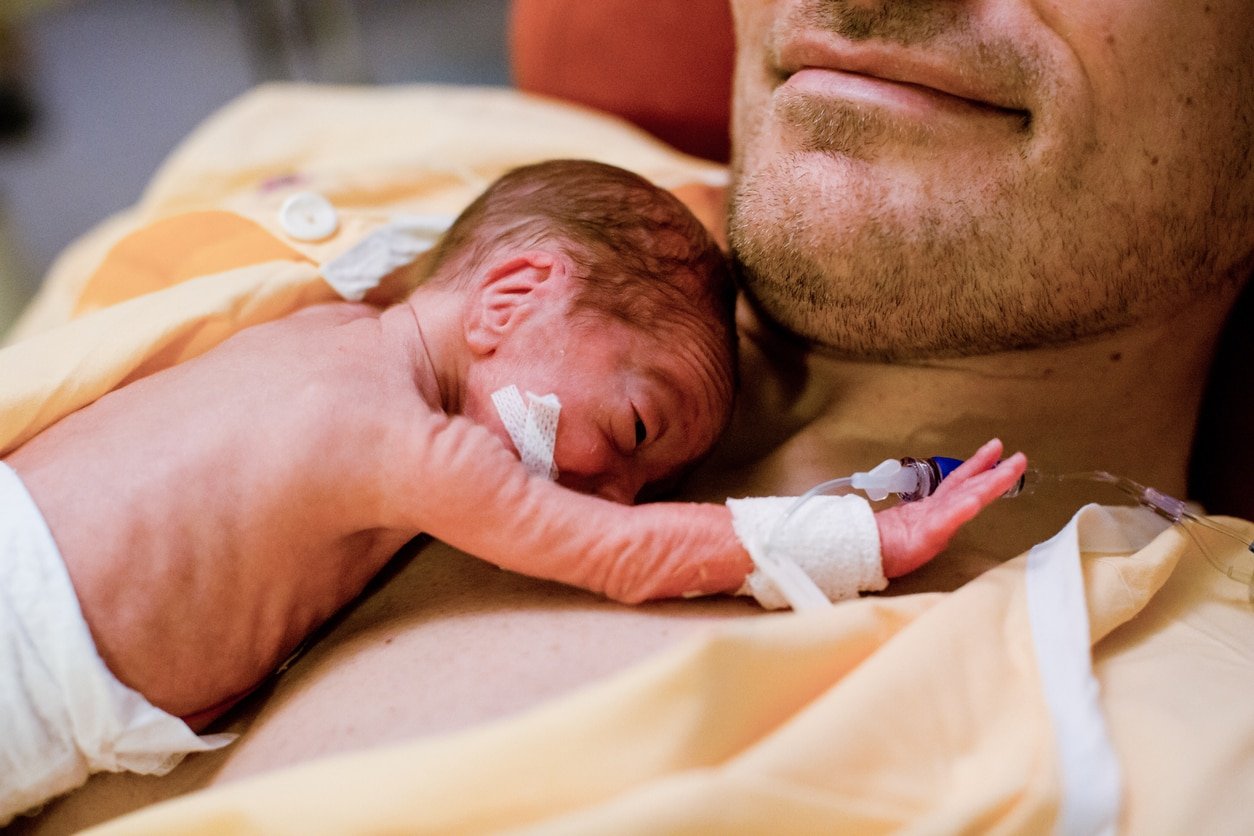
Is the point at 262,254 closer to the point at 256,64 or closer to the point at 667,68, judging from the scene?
the point at 667,68

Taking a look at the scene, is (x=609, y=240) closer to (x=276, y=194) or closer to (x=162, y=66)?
(x=276, y=194)

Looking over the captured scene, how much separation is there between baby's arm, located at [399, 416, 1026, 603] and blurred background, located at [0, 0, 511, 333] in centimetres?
259

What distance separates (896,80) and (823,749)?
769 mm

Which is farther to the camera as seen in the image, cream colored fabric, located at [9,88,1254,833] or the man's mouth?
the man's mouth

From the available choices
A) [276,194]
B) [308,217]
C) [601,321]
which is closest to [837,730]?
[601,321]

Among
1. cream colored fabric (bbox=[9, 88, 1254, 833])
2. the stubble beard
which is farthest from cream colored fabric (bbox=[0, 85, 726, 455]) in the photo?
the stubble beard

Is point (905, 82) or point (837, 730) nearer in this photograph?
point (837, 730)

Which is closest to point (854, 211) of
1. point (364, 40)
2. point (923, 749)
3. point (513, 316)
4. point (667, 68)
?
point (513, 316)

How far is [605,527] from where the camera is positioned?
0.95 m

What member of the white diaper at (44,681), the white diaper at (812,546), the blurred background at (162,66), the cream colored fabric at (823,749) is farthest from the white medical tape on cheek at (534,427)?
the blurred background at (162,66)

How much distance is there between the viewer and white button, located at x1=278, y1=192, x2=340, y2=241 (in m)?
1.40

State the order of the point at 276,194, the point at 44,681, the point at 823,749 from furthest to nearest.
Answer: the point at 276,194 → the point at 44,681 → the point at 823,749

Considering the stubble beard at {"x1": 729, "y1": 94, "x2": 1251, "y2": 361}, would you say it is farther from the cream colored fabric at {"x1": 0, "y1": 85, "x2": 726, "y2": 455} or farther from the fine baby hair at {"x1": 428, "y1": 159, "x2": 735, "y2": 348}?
the cream colored fabric at {"x1": 0, "y1": 85, "x2": 726, "y2": 455}

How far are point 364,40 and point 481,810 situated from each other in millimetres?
3336
